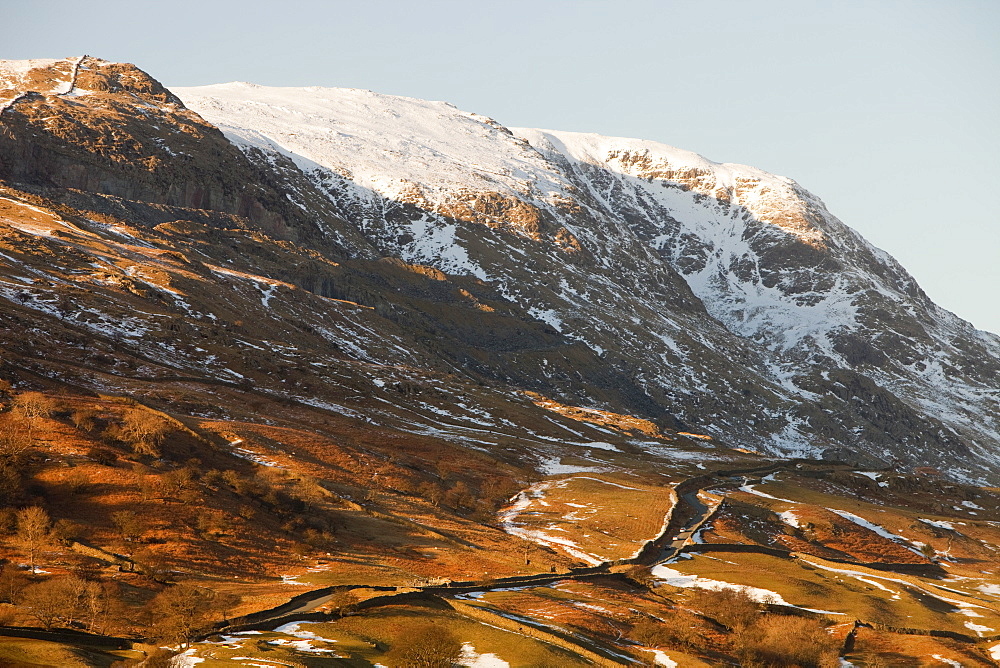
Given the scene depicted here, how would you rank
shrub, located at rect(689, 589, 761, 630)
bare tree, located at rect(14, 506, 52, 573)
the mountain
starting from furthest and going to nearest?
shrub, located at rect(689, 589, 761, 630) → bare tree, located at rect(14, 506, 52, 573) → the mountain

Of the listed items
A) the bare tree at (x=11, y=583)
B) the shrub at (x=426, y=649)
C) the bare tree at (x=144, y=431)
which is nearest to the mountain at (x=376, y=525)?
the bare tree at (x=11, y=583)

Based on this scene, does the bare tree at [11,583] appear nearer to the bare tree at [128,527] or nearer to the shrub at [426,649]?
the bare tree at [128,527]

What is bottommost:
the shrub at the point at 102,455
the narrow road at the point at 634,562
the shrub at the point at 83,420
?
the narrow road at the point at 634,562

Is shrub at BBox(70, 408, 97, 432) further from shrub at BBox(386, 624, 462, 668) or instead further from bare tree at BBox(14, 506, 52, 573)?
shrub at BBox(386, 624, 462, 668)

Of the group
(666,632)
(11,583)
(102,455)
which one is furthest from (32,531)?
(666,632)

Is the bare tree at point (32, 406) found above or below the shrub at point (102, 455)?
above

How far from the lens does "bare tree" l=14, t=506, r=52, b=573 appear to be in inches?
1734

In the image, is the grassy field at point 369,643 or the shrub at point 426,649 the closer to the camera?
the grassy field at point 369,643

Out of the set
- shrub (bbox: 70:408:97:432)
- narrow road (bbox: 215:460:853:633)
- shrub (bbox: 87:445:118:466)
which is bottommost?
narrow road (bbox: 215:460:853:633)

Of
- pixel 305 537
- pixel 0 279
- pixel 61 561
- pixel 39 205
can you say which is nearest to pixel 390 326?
pixel 39 205

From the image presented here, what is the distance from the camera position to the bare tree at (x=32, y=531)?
44031 millimetres

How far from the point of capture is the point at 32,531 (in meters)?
44.5

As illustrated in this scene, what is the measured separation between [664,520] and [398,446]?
103 feet

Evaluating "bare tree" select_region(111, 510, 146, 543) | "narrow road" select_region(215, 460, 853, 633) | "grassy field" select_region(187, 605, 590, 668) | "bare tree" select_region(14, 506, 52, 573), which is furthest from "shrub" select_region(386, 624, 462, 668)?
"bare tree" select_region(14, 506, 52, 573)
